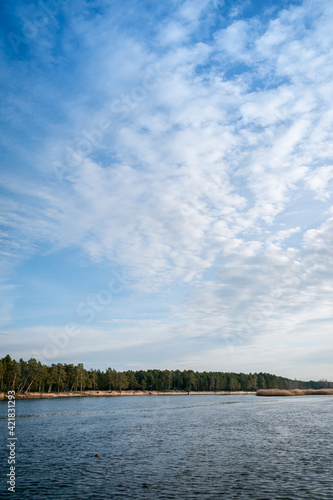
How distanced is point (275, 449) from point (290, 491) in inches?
702

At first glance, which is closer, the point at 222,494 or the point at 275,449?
the point at 222,494

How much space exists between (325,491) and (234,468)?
931 cm

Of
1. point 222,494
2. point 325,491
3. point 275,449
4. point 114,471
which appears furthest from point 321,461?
point 114,471

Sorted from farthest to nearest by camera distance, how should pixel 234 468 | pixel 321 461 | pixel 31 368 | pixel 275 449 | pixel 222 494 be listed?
pixel 31 368
pixel 275 449
pixel 321 461
pixel 234 468
pixel 222 494

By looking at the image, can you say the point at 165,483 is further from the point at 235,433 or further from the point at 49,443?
the point at 235,433

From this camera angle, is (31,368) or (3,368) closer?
(3,368)

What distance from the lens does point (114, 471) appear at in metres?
32.6

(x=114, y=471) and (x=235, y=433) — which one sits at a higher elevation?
(x=114, y=471)

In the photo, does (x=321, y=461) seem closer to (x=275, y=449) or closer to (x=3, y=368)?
(x=275, y=449)

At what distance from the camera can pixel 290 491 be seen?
2545cm

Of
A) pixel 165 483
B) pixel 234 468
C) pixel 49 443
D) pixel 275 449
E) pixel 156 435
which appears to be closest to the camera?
pixel 165 483

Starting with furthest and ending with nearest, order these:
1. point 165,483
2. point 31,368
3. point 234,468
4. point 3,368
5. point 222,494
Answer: point 31,368 < point 3,368 < point 234,468 < point 165,483 < point 222,494

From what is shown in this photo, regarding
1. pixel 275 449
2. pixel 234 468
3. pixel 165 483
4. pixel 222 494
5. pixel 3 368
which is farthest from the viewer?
pixel 3 368

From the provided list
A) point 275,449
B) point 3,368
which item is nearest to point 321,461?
point 275,449
